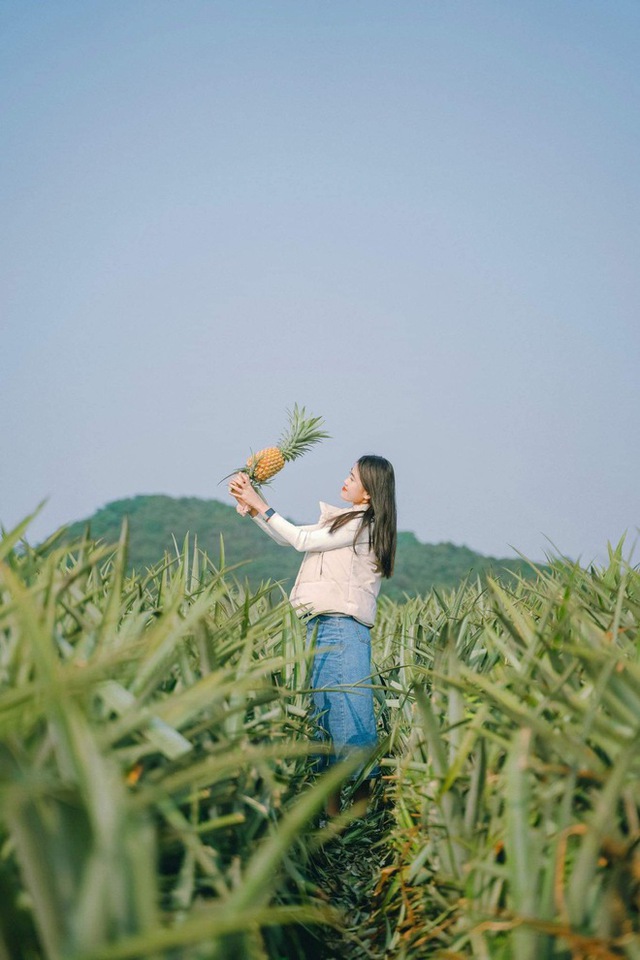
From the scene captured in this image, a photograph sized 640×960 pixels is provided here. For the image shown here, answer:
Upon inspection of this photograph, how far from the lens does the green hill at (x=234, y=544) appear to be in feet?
59.4

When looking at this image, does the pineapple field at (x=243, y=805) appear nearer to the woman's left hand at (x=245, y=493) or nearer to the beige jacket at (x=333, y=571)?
the beige jacket at (x=333, y=571)

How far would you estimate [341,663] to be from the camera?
3.60m

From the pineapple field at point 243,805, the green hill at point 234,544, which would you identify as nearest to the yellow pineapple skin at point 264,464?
the pineapple field at point 243,805

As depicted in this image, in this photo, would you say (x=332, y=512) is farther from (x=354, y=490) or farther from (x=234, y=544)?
(x=234, y=544)

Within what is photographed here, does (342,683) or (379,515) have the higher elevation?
(379,515)

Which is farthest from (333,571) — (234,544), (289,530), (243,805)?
(234,544)

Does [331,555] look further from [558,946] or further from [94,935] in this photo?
[94,935]

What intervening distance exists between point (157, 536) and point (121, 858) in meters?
24.8

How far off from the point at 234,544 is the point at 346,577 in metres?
18.3

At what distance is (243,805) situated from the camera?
5.72 ft

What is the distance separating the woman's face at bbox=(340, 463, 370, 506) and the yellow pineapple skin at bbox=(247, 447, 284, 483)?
422 millimetres

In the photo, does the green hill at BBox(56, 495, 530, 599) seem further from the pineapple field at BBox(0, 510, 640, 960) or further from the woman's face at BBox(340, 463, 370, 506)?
the pineapple field at BBox(0, 510, 640, 960)

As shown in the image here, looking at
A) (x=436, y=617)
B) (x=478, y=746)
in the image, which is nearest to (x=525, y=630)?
(x=478, y=746)

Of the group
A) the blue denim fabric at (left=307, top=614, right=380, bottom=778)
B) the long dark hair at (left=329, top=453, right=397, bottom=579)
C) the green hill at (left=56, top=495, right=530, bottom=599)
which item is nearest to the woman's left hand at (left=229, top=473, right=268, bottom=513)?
the long dark hair at (left=329, top=453, right=397, bottom=579)
